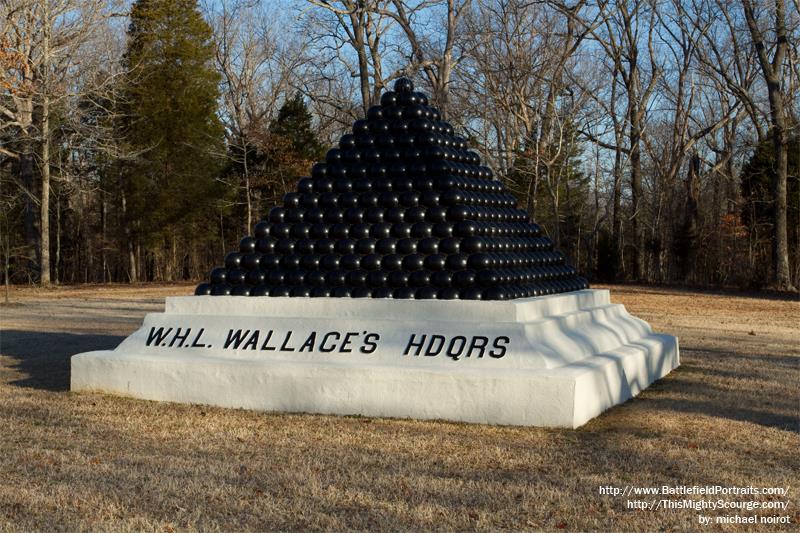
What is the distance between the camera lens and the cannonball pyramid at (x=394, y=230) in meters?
9.65

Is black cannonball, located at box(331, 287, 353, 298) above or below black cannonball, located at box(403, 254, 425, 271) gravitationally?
below

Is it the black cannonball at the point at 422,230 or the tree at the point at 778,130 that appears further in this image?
the tree at the point at 778,130

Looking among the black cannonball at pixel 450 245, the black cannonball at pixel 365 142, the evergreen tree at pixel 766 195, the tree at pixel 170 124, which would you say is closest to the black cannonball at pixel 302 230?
the black cannonball at pixel 365 142

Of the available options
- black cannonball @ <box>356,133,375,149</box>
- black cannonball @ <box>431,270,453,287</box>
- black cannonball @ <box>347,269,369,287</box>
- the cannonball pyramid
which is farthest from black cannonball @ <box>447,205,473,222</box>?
black cannonball @ <box>356,133,375,149</box>

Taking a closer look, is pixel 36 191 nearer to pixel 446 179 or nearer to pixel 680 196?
pixel 680 196

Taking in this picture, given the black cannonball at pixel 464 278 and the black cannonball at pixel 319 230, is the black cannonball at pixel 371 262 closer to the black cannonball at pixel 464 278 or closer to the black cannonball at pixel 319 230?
the black cannonball at pixel 319 230

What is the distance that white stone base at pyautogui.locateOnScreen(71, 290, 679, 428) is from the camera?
831 cm

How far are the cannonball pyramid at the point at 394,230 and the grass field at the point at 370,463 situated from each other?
1.74 metres

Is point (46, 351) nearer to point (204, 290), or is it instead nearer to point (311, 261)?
point (204, 290)

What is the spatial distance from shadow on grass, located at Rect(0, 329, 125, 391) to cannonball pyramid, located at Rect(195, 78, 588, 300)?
95.9 inches

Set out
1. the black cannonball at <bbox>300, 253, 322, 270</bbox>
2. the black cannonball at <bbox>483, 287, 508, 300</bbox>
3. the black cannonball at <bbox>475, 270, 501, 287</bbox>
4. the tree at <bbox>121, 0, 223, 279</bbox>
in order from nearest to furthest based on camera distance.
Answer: the black cannonball at <bbox>483, 287, 508, 300</bbox> < the black cannonball at <bbox>475, 270, 501, 287</bbox> < the black cannonball at <bbox>300, 253, 322, 270</bbox> < the tree at <bbox>121, 0, 223, 279</bbox>

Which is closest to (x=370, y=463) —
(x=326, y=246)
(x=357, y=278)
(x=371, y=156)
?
(x=357, y=278)

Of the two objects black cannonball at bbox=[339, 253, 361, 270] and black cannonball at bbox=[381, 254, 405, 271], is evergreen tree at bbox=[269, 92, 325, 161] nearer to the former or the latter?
black cannonball at bbox=[339, 253, 361, 270]

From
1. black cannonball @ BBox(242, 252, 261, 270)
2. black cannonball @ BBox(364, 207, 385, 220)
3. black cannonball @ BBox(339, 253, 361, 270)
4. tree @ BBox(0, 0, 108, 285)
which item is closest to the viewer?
black cannonball @ BBox(339, 253, 361, 270)
